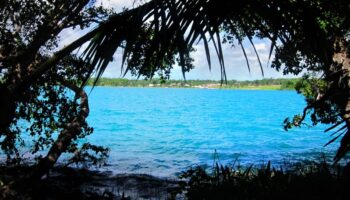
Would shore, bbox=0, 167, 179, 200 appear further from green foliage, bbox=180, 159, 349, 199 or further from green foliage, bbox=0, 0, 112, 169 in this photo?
green foliage, bbox=180, 159, 349, 199

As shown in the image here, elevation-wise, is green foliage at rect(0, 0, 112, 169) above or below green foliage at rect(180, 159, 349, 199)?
above

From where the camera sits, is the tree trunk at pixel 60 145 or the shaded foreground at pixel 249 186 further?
the tree trunk at pixel 60 145

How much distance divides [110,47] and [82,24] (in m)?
7.11

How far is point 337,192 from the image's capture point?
3146 mm

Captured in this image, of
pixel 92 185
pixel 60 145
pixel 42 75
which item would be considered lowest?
pixel 92 185

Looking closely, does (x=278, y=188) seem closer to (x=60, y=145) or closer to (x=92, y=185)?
(x=60, y=145)

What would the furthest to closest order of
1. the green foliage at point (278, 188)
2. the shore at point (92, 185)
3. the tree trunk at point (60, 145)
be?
the shore at point (92, 185) → the tree trunk at point (60, 145) → the green foliage at point (278, 188)

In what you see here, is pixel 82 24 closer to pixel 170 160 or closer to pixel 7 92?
pixel 7 92

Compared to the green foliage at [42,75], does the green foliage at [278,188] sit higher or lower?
lower

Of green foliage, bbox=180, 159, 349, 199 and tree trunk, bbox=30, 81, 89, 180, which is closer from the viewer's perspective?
green foliage, bbox=180, 159, 349, 199

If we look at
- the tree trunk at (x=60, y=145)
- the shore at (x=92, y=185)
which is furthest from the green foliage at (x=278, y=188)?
the shore at (x=92, y=185)

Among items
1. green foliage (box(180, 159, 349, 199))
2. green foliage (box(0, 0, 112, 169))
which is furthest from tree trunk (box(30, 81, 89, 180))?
green foliage (box(180, 159, 349, 199))

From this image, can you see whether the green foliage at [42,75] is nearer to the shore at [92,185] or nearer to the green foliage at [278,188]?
the shore at [92,185]

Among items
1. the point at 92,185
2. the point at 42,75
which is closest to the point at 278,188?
the point at 42,75
